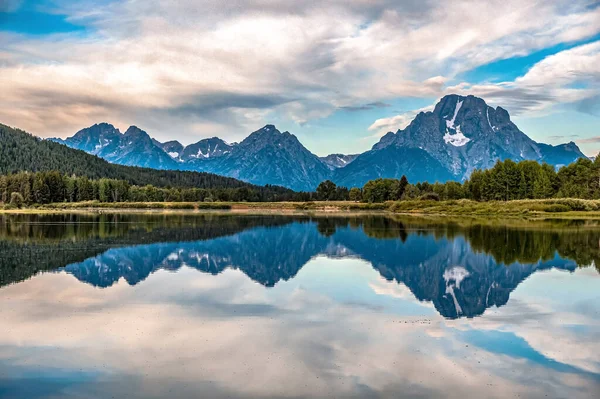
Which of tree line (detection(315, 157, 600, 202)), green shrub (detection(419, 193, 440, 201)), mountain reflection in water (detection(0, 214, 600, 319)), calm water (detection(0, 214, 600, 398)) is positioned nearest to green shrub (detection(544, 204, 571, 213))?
tree line (detection(315, 157, 600, 202))

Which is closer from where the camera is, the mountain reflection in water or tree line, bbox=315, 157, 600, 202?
the mountain reflection in water

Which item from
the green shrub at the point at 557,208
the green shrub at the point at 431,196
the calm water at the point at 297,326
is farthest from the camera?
the green shrub at the point at 431,196

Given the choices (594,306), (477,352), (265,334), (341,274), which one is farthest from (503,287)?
(265,334)

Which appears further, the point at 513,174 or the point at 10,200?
the point at 10,200

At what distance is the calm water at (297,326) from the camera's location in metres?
Answer: 15.4

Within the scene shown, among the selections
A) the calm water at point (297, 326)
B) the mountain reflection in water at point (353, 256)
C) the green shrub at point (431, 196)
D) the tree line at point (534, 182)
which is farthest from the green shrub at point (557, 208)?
the calm water at point (297, 326)

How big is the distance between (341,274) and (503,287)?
450 inches

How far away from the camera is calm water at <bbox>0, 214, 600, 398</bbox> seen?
15.4 m

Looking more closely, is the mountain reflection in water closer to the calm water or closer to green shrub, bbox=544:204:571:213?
the calm water

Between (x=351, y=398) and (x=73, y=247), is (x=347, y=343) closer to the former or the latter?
(x=351, y=398)

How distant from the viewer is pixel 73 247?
52.3 metres

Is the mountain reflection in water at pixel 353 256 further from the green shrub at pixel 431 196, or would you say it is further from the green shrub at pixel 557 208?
the green shrub at pixel 431 196

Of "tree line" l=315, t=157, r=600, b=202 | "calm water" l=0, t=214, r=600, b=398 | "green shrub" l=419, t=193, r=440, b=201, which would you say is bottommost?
"calm water" l=0, t=214, r=600, b=398

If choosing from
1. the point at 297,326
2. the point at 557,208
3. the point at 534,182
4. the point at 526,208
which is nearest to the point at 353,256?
the point at 297,326
